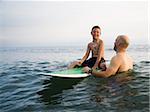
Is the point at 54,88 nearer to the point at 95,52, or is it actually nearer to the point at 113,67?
the point at 113,67

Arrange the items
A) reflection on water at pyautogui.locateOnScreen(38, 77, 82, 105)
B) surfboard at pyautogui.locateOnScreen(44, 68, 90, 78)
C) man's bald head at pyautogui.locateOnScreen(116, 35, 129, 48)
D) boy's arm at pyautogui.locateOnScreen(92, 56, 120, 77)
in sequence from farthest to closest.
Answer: surfboard at pyautogui.locateOnScreen(44, 68, 90, 78), boy's arm at pyautogui.locateOnScreen(92, 56, 120, 77), man's bald head at pyautogui.locateOnScreen(116, 35, 129, 48), reflection on water at pyautogui.locateOnScreen(38, 77, 82, 105)

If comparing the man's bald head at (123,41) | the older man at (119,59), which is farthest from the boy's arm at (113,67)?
the man's bald head at (123,41)

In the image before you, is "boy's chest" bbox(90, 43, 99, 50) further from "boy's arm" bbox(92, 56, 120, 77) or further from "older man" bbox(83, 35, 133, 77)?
"boy's arm" bbox(92, 56, 120, 77)

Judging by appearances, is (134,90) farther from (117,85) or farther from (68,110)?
(68,110)

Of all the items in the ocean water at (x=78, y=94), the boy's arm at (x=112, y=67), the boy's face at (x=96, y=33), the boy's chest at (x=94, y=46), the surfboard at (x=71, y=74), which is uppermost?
the boy's face at (x=96, y=33)

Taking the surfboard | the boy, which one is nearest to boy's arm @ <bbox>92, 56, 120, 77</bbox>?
the surfboard

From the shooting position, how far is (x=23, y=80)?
9195mm

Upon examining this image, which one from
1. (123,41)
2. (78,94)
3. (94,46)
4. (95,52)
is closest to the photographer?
(78,94)

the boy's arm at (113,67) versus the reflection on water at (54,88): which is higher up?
the boy's arm at (113,67)

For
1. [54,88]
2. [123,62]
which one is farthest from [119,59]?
[54,88]

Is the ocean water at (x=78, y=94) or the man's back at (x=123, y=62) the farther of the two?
the man's back at (x=123, y=62)

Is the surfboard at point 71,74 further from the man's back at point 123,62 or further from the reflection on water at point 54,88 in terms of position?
the man's back at point 123,62

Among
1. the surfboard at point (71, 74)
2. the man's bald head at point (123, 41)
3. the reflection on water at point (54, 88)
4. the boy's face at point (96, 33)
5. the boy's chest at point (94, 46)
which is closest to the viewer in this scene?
the reflection on water at point (54, 88)

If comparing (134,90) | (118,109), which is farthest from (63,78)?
(118,109)
